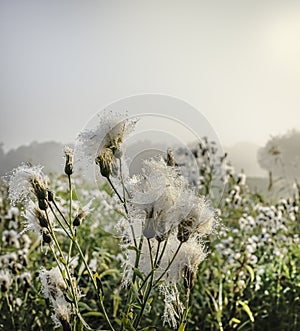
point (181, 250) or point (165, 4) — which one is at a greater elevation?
point (165, 4)

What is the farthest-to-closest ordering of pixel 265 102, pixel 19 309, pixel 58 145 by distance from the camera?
pixel 58 145 < pixel 265 102 < pixel 19 309

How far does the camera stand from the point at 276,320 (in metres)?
1.58

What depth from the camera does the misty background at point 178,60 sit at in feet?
9.04

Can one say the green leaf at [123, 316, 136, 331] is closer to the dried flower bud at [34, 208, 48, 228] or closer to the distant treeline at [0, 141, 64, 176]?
the dried flower bud at [34, 208, 48, 228]

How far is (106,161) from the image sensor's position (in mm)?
670

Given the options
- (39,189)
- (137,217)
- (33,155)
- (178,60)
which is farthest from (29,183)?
(33,155)

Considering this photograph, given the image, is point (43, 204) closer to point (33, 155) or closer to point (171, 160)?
point (171, 160)

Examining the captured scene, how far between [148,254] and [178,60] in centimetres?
214

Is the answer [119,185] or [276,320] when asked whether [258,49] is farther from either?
[119,185]

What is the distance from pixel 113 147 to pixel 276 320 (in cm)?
105

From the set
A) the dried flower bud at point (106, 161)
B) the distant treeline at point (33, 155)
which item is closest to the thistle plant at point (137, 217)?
the dried flower bud at point (106, 161)

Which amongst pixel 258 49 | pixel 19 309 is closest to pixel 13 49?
pixel 258 49

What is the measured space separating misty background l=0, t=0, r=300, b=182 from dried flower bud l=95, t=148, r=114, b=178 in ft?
6.68

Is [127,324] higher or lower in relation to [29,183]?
lower
